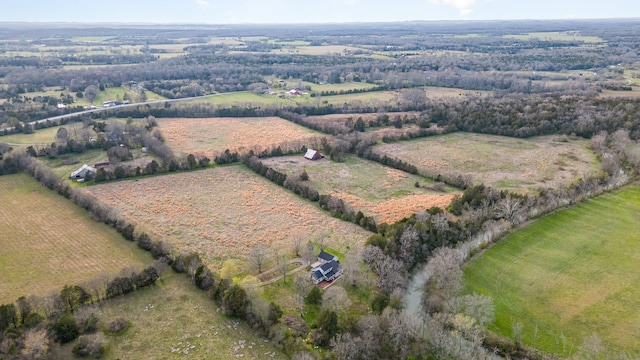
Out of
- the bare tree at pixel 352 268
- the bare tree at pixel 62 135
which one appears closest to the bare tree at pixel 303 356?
the bare tree at pixel 352 268

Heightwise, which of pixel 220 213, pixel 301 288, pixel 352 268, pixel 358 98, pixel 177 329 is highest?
pixel 358 98

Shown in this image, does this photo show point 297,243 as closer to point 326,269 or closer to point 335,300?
point 326,269

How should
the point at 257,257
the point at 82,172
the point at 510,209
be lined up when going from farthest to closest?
the point at 82,172 → the point at 510,209 → the point at 257,257

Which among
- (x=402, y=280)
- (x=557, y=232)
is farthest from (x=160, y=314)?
(x=557, y=232)

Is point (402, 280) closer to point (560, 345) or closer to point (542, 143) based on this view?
point (560, 345)

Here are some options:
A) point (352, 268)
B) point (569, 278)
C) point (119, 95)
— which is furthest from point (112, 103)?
point (569, 278)

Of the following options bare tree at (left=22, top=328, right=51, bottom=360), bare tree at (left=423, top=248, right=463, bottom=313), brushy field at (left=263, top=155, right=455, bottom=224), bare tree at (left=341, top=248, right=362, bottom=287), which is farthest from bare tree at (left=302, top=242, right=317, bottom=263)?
bare tree at (left=22, top=328, right=51, bottom=360)
